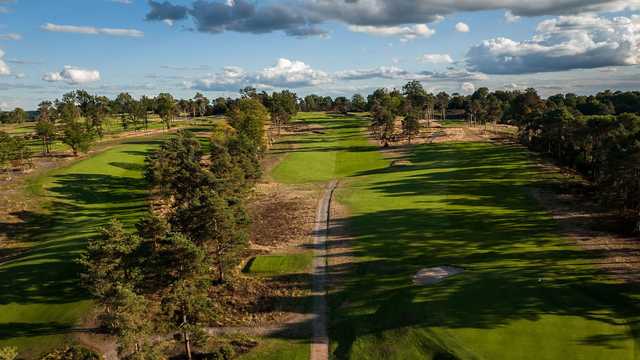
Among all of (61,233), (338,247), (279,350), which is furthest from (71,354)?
(61,233)

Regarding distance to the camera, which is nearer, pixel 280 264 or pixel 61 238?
pixel 280 264

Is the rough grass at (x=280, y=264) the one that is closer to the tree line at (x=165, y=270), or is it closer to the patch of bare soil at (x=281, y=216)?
the tree line at (x=165, y=270)

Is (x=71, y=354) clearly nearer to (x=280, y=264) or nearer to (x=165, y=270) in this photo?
(x=165, y=270)

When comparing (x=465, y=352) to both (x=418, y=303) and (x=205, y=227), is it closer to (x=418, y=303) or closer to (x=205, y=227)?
(x=418, y=303)

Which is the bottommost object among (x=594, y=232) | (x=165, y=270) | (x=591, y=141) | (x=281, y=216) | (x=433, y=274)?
(x=433, y=274)

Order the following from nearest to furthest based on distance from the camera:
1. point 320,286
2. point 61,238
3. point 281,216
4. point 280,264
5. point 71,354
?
point 71,354, point 320,286, point 280,264, point 61,238, point 281,216

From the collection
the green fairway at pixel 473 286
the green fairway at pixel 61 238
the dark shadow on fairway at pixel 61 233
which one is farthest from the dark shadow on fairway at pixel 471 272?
the dark shadow on fairway at pixel 61 233
